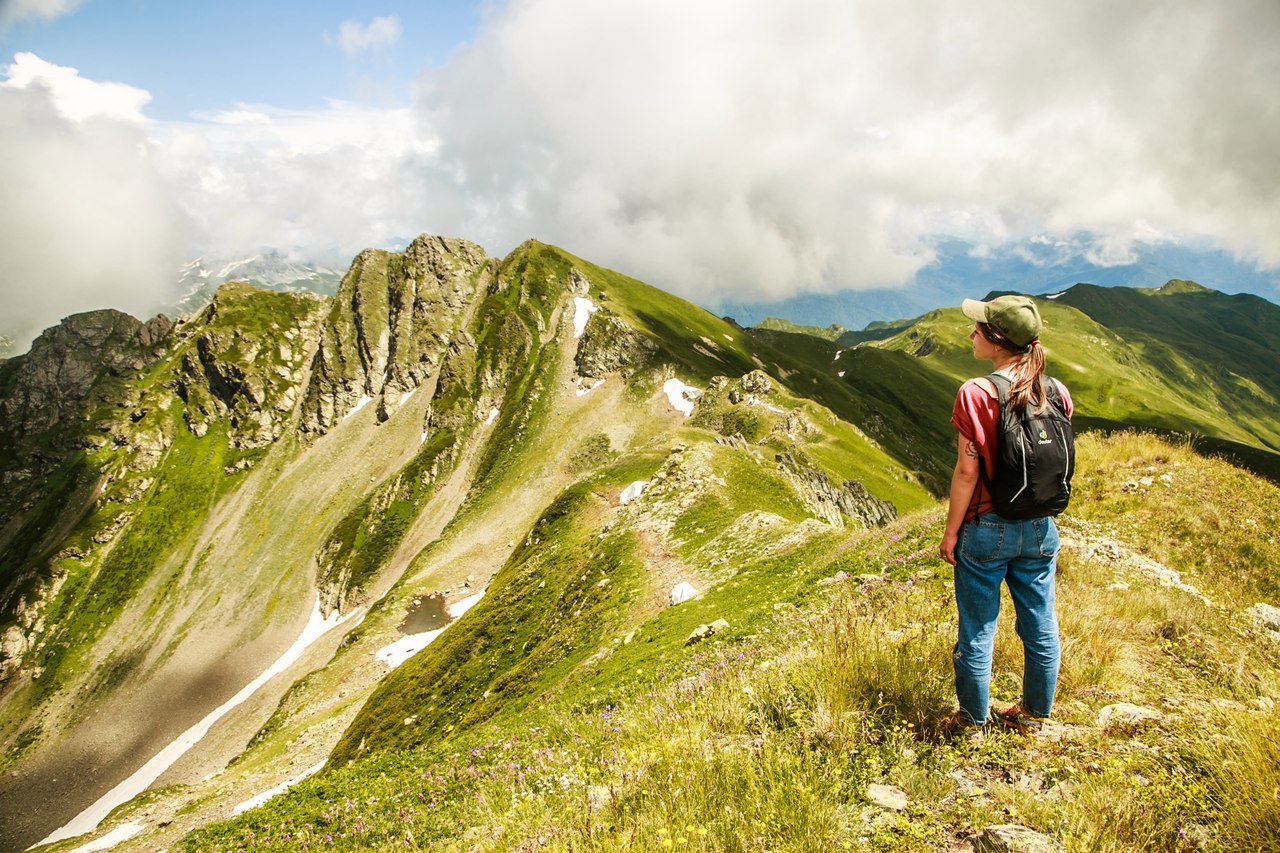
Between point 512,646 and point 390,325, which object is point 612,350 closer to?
point 390,325

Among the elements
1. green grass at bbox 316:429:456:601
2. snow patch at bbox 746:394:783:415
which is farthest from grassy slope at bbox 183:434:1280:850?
green grass at bbox 316:429:456:601

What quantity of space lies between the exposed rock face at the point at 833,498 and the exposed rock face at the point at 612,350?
226 feet

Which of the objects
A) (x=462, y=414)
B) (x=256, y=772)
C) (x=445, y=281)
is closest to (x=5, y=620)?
(x=462, y=414)

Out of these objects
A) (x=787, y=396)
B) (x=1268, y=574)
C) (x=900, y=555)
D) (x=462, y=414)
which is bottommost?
(x=1268, y=574)

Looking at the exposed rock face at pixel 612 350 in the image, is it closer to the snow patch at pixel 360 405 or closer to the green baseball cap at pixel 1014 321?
the snow patch at pixel 360 405

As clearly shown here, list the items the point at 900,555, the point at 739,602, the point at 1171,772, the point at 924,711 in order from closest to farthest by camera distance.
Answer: the point at 1171,772 < the point at 924,711 < the point at 900,555 < the point at 739,602

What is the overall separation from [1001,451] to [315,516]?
16180cm

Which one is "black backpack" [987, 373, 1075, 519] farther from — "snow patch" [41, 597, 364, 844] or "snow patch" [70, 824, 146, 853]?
"snow patch" [41, 597, 364, 844]

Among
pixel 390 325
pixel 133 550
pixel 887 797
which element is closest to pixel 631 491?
pixel 887 797

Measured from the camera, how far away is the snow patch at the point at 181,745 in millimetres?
88000

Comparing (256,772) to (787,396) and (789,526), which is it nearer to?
(789,526)

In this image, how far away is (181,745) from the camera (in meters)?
97.2

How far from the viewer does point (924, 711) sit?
18.7 feet

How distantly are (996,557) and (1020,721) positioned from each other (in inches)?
63.8
